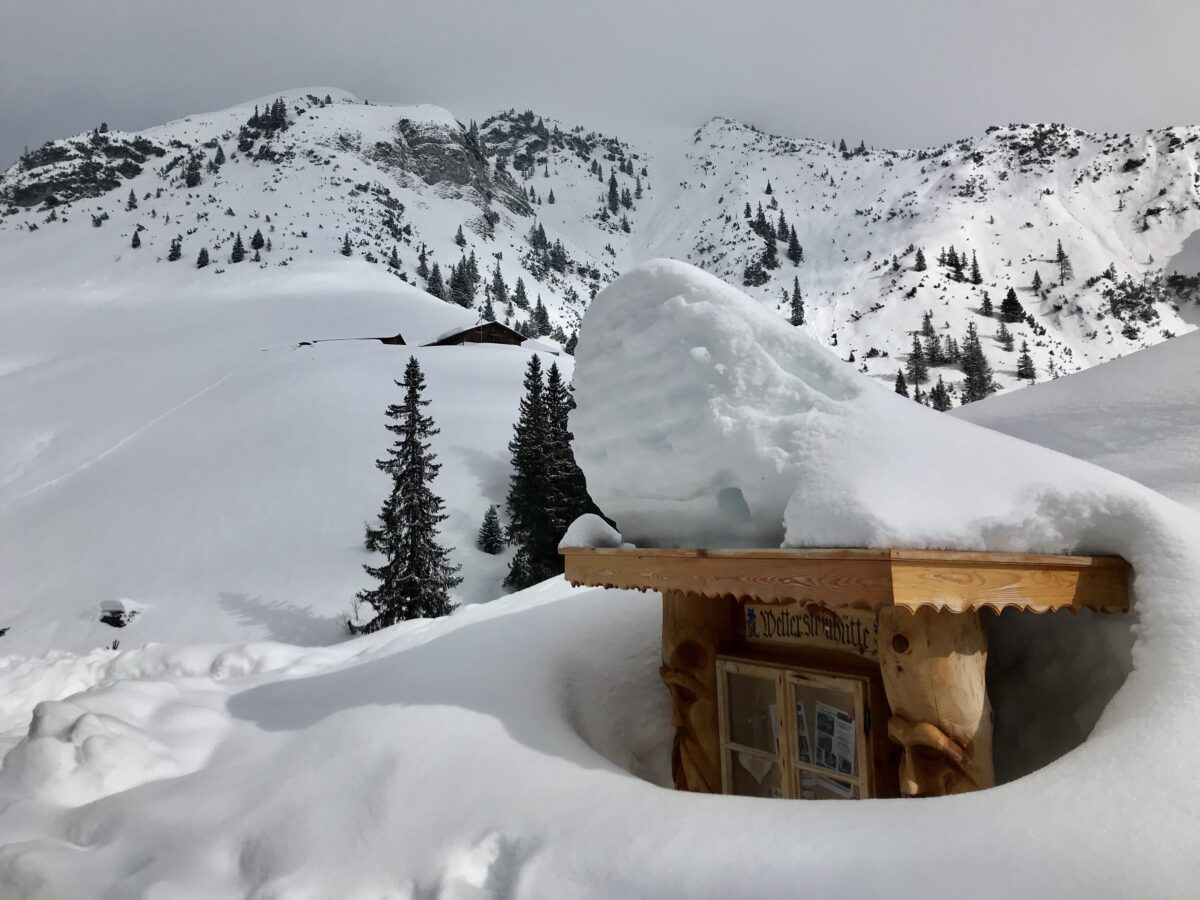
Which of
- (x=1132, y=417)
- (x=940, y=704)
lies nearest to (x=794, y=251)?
(x=1132, y=417)

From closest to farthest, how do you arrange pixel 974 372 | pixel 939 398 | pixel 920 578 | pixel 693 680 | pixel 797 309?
pixel 920 578 → pixel 693 680 → pixel 939 398 → pixel 974 372 → pixel 797 309

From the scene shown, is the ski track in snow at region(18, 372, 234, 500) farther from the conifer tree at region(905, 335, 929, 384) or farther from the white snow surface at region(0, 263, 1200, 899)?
the conifer tree at region(905, 335, 929, 384)

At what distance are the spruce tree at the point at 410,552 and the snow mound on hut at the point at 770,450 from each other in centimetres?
1482

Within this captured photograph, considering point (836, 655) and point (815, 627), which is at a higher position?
point (815, 627)

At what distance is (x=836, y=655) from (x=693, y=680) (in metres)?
1.11

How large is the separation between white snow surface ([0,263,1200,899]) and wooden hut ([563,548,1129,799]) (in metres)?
0.22

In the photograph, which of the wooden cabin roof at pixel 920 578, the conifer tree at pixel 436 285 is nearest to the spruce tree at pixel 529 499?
the wooden cabin roof at pixel 920 578

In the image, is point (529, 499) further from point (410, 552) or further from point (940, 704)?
point (940, 704)

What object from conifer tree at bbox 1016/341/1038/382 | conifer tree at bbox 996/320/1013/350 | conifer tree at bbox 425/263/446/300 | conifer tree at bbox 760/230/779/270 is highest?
conifer tree at bbox 760/230/779/270

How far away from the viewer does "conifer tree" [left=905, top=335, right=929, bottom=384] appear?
61188 millimetres

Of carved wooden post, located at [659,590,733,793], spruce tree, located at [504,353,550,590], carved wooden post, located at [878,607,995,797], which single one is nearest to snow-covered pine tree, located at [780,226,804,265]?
spruce tree, located at [504,353,550,590]

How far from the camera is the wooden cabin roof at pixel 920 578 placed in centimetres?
313

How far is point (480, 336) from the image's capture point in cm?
Result: 4934

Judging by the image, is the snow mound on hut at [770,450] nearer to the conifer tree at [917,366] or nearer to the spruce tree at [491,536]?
the spruce tree at [491,536]
